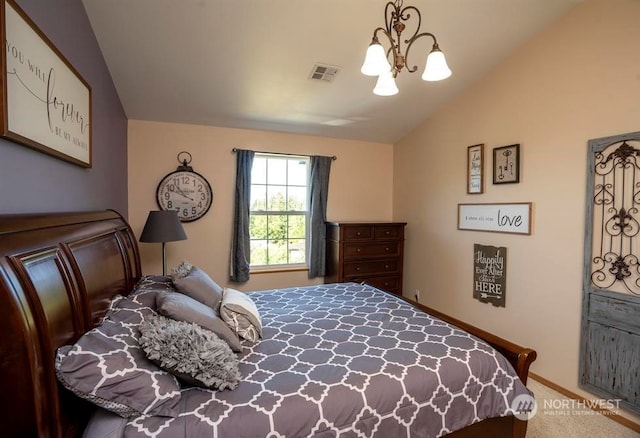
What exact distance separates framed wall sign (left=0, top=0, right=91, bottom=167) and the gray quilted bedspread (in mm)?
1221

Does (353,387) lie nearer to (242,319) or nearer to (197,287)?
(242,319)

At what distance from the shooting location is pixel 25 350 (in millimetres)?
818

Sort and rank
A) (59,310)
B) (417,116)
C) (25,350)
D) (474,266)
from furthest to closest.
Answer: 1. (417,116)
2. (474,266)
3. (59,310)
4. (25,350)

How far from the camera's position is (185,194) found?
333 cm

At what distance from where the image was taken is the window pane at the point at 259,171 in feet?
12.2

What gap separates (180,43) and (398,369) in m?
2.58

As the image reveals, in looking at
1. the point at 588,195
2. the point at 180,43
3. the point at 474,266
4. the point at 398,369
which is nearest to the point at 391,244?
the point at 474,266

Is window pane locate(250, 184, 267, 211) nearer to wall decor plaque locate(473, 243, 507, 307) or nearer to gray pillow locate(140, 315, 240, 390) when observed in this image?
wall decor plaque locate(473, 243, 507, 307)

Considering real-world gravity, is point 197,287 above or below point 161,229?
below

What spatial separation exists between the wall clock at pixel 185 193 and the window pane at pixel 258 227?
1.76 ft

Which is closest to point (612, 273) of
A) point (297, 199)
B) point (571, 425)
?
point (571, 425)

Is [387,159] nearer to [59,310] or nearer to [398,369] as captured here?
[398,369]

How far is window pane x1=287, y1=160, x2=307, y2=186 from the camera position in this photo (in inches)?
153

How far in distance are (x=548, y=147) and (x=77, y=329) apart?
320cm
